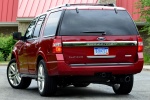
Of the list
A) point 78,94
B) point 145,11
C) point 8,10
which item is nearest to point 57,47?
point 78,94

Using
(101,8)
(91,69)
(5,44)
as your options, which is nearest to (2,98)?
(91,69)

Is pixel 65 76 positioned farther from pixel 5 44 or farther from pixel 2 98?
pixel 5 44

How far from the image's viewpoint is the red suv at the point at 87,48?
1083 cm

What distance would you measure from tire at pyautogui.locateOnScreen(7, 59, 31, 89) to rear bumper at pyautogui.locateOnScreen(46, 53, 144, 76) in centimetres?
252

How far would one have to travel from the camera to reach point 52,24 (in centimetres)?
1137

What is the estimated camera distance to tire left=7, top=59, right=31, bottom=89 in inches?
530

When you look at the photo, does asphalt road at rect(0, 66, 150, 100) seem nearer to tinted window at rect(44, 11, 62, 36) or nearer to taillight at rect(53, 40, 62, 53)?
taillight at rect(53, 40, 62, 53)

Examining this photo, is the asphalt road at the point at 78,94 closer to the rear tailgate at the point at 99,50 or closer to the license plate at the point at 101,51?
the rear tailgate at the point at 99,50

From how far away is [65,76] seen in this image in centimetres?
1102

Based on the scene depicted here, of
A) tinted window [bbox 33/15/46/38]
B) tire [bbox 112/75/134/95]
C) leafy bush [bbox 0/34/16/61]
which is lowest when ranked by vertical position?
leafy bush [bbox 0/34/16/61]

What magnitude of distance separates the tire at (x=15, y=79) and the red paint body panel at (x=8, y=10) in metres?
26.0

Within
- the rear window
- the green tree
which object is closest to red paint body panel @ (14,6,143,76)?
the rear window

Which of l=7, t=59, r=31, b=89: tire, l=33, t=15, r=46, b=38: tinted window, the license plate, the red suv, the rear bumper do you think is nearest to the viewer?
the rear bumper

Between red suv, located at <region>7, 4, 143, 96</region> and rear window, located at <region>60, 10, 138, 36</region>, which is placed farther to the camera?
rear window, located at <region>60, 10, 138, 36</region>
